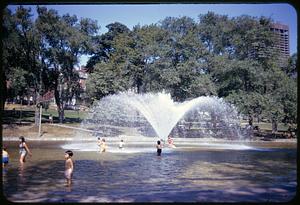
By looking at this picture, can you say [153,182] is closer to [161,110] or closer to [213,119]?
[161,110]

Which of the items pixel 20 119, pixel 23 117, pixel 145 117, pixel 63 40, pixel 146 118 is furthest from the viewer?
pixel 23 117

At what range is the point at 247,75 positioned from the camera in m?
45.5

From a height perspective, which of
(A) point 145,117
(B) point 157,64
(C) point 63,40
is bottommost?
(A) point 145,117

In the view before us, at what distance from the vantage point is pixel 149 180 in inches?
549

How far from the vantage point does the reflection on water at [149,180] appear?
10.3 metres

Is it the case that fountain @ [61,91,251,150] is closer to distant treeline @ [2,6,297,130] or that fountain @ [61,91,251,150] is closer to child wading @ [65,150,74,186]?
distant treeline @ [2,6,297,130]

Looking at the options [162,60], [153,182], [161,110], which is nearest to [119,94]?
[162,60]

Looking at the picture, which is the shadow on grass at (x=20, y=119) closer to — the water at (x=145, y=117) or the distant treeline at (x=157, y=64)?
the distant treeline at (x=157, y=64)

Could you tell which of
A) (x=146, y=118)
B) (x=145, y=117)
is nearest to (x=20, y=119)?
(x=145, y=117)

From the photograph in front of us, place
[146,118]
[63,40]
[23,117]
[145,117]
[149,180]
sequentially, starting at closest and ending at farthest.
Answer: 1. [149,180]
2. [146,118]
3. [145,117]
4. [63,40]
5. [23,117]

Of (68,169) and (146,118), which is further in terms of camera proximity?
(146,118)

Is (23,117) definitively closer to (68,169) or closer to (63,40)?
(63,40)

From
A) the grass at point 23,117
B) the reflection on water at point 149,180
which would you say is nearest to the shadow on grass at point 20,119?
the grass at point 23,117

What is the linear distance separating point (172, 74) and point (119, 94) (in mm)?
7130
